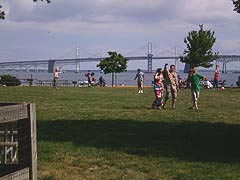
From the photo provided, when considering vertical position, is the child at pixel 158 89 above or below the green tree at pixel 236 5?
below

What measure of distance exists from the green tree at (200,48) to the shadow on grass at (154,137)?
1634 inches

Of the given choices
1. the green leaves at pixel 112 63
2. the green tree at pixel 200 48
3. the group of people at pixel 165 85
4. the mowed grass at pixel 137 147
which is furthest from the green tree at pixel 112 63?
the mowed grass at pixel 137 147

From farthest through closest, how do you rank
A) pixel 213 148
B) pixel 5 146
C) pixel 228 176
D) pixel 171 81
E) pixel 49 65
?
pixel 49 65 < pixel 171 81 < pixel 213 148 < pixel 228 176 < pixel 5 146

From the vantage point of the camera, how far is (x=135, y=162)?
8055mm

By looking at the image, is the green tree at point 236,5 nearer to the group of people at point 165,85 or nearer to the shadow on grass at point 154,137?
the shadow on grass at point 154,137

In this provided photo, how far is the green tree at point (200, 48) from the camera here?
54.0 m

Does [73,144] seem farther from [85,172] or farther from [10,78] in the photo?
[10,78]

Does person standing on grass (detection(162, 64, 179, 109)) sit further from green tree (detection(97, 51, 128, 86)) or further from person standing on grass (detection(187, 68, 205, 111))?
green tree (detection(97, 51, 128, 86))

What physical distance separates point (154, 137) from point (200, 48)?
45.8m

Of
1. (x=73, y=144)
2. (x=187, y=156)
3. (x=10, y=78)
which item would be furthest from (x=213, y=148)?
(x=10, y=78)

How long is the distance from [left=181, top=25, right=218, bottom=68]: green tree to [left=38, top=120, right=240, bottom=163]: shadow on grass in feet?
136

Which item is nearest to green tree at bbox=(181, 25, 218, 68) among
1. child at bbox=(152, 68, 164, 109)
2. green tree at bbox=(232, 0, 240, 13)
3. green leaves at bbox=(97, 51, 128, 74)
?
green leaves at bbox=(97, 51, 128, 74)

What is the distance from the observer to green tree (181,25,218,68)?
54.0 metres

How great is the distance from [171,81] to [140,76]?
581 inches
